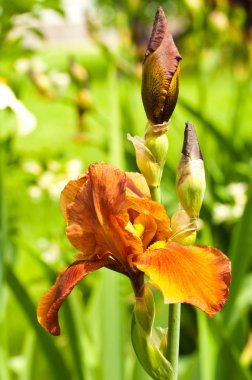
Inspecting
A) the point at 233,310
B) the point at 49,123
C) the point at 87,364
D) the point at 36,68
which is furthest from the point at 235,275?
the point at 49,123

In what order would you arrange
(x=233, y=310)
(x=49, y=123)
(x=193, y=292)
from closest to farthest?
(x=193, y=292), (x=233, y=310), (x=49, y=123)

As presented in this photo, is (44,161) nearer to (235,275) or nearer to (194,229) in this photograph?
(235,275)

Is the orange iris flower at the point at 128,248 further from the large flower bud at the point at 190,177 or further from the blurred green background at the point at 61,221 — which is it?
the blurred green background at the point at 61,221

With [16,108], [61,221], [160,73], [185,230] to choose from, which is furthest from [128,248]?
[61,221]

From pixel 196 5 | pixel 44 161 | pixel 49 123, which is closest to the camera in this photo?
pixel 44 161

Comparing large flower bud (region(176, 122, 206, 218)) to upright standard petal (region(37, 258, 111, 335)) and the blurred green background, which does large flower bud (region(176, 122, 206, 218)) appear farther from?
the blurred green background

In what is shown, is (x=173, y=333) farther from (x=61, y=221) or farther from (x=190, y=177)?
(x=61, y=221)

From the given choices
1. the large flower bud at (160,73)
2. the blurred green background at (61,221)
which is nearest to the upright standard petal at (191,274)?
the large flower bud at (160,73)
